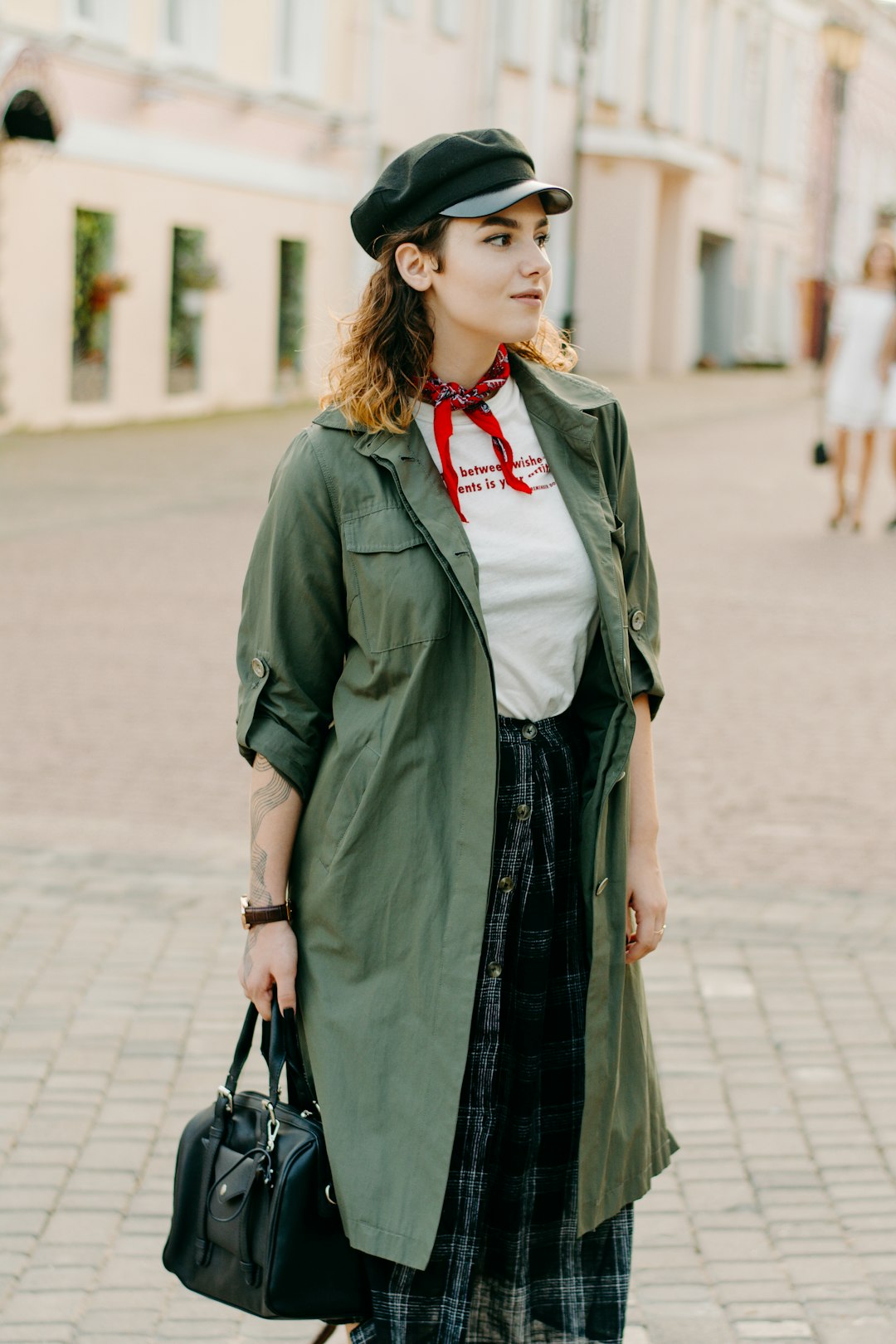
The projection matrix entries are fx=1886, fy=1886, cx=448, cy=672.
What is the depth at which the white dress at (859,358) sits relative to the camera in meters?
12.9

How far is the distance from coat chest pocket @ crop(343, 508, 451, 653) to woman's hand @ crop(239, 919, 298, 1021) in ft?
1.40

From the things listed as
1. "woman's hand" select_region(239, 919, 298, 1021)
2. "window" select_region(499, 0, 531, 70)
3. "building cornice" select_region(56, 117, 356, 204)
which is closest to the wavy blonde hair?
"woman's hand" select_region(239, 919, 298, 1021)

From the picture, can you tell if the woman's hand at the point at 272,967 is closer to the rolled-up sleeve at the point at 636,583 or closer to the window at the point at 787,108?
the rolled-up sleeve at the point at 636,583

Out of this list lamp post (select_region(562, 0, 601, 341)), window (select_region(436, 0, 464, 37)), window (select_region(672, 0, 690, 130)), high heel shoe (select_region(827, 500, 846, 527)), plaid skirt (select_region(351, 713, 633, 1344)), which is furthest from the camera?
window (select_region(672, 0, 690, 130))

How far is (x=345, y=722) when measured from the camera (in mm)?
2498

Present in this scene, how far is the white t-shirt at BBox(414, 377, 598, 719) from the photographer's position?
2.48m

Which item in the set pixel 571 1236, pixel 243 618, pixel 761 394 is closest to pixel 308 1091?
pixel 571 1236

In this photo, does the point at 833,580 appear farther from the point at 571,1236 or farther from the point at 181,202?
the point at 181,202

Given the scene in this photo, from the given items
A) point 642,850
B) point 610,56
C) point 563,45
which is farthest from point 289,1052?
point 610,56

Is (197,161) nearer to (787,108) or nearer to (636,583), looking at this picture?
(636,583)

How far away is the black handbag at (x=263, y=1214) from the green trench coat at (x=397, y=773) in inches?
1.8

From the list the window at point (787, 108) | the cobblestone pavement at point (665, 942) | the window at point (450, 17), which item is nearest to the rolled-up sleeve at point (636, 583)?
the cobblestone pavement at point (665, 942)

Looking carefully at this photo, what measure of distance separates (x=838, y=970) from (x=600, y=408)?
2.77 meters

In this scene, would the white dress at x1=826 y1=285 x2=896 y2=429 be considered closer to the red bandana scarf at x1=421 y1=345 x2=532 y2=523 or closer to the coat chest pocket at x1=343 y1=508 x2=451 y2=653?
the red bandana scarf at x1=421 y1=345 x2=532 y2=523
